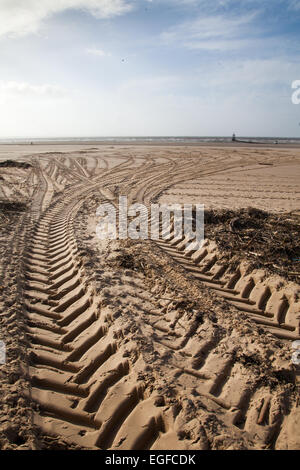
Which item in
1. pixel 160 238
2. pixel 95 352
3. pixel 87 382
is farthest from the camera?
pixel 160 238

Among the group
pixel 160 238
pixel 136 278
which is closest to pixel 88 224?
pixel 160 238

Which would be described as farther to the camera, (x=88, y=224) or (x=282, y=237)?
(x=88, y=224)

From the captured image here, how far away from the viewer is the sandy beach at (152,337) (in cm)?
212

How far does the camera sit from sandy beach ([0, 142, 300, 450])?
212cm

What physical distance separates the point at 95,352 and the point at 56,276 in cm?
173

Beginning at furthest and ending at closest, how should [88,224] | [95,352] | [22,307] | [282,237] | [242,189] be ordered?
[242,189]
[88,224]
[282,237]
[22,307]
[95,352]

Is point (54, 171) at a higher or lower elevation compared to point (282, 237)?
higher

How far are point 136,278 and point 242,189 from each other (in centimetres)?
641

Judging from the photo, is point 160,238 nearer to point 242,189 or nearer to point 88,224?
point 88,224

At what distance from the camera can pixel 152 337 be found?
115 inches
